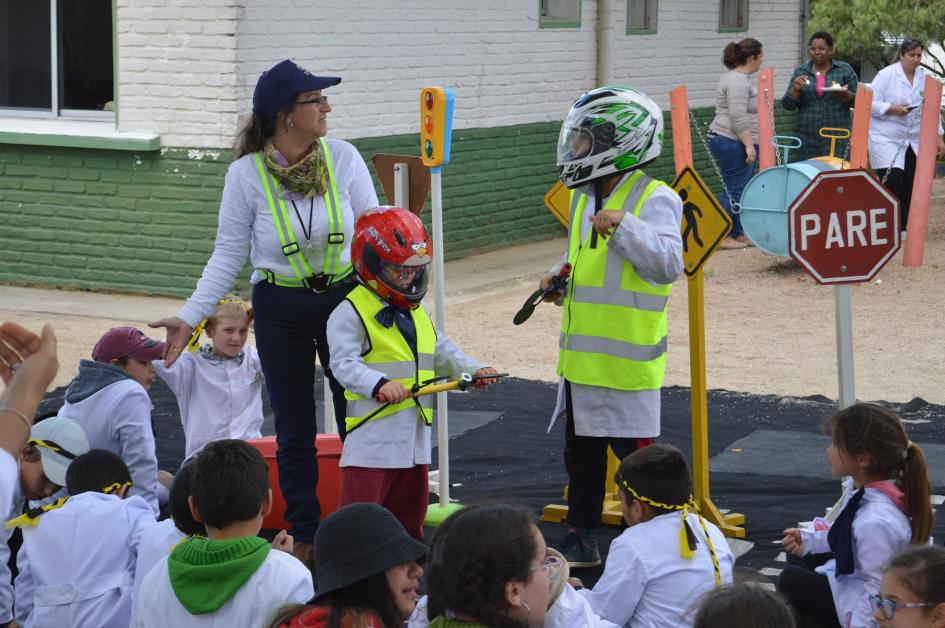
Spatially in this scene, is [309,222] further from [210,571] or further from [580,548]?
[210,571]

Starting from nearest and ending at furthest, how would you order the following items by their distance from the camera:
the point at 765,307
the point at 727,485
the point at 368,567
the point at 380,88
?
1. the point at 368,567
2. the point at 727,485
3. the point at 765,307
4. the point at 380,88

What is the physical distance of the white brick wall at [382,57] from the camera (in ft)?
36.9

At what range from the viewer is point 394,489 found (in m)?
5.47

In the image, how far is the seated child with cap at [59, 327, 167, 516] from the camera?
5.59m

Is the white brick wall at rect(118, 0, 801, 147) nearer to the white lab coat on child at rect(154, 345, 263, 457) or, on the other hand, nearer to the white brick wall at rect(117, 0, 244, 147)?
the white brick wall at rect(117, 0, 244, 147)

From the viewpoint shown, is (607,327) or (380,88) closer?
(607,327)

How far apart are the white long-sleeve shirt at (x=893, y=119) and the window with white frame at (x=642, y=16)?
3366 millimetres

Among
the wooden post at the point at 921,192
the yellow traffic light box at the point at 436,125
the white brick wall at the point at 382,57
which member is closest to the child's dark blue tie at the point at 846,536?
the yellow traffic light box at the point at 436,125

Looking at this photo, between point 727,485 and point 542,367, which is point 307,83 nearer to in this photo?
point 727,485

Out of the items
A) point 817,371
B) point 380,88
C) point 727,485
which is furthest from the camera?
point 380,88

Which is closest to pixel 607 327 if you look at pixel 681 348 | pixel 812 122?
pixel 681 348

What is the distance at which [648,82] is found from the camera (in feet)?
55.3

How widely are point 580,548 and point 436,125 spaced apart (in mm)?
1891

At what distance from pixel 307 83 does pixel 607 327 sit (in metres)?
1.46
